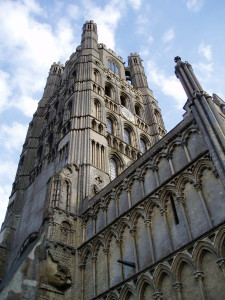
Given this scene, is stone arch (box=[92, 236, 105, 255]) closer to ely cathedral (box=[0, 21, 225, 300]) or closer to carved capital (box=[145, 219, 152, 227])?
ely cathedral (box=[0, 21, 225, 300])

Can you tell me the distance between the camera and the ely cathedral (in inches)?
423

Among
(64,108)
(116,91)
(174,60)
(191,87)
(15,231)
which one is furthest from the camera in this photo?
(116,91)

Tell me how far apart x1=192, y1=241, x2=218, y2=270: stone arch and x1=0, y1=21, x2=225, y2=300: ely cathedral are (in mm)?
30

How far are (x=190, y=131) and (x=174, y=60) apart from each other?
4.42 meters

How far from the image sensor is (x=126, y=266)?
13211 mm

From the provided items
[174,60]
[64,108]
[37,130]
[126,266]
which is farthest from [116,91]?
[126,266]

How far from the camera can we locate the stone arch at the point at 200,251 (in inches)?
396

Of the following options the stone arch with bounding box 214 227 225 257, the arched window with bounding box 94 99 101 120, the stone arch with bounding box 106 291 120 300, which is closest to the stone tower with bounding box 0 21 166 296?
the arched window with bounding box 94 99 101 120

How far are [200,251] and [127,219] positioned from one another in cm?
455

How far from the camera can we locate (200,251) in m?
10.3

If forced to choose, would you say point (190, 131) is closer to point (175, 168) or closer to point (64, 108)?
point (175, 168)

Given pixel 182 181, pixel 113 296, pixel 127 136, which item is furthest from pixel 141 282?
pixel 127 136

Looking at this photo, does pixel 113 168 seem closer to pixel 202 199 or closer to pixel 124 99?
pixel 124 99

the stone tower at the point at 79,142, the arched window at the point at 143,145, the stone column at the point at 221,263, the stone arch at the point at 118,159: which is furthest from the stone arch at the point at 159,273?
the arched window at the point at 143,145
